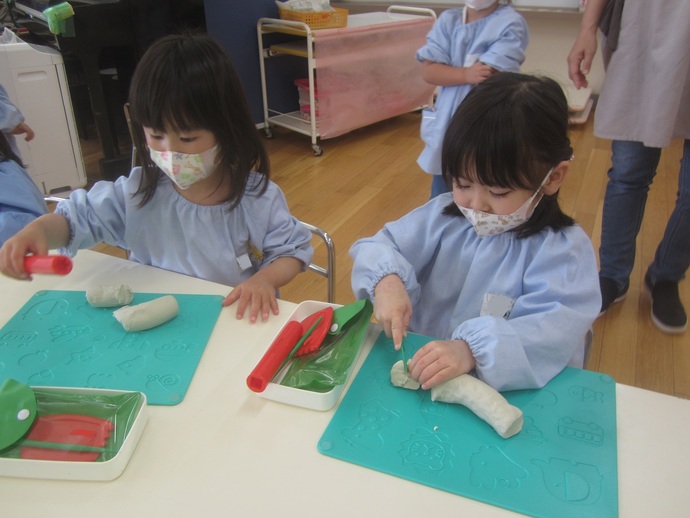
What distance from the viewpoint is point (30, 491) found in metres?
0.53

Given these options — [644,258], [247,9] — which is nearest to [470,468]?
[644,258]

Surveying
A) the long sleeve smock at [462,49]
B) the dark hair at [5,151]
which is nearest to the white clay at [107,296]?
the dark hair at [5,151]

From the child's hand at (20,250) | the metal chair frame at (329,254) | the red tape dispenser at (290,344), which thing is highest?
the child's hand at (20,250)

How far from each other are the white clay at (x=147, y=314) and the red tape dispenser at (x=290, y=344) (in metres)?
0.17

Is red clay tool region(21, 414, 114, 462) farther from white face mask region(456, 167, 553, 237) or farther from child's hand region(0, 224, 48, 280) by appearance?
white face mask region(456, 167, 553, 237)

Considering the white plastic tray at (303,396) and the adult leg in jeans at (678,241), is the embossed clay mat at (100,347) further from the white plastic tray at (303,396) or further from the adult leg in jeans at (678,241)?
the adult leg in jeans at (678,241)

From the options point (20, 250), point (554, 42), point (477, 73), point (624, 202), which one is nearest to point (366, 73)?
point (554, 42)

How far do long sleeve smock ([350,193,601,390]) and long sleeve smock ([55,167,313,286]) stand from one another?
20 centimetres

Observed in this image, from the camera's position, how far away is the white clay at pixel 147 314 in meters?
0.74

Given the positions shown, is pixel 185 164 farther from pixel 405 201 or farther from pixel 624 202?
pixel 405 201

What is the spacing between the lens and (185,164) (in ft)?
3.09

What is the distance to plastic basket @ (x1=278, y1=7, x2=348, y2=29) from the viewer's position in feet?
9.67

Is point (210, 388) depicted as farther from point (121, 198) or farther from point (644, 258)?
point (644, 258)

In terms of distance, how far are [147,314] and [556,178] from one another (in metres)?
0.61
